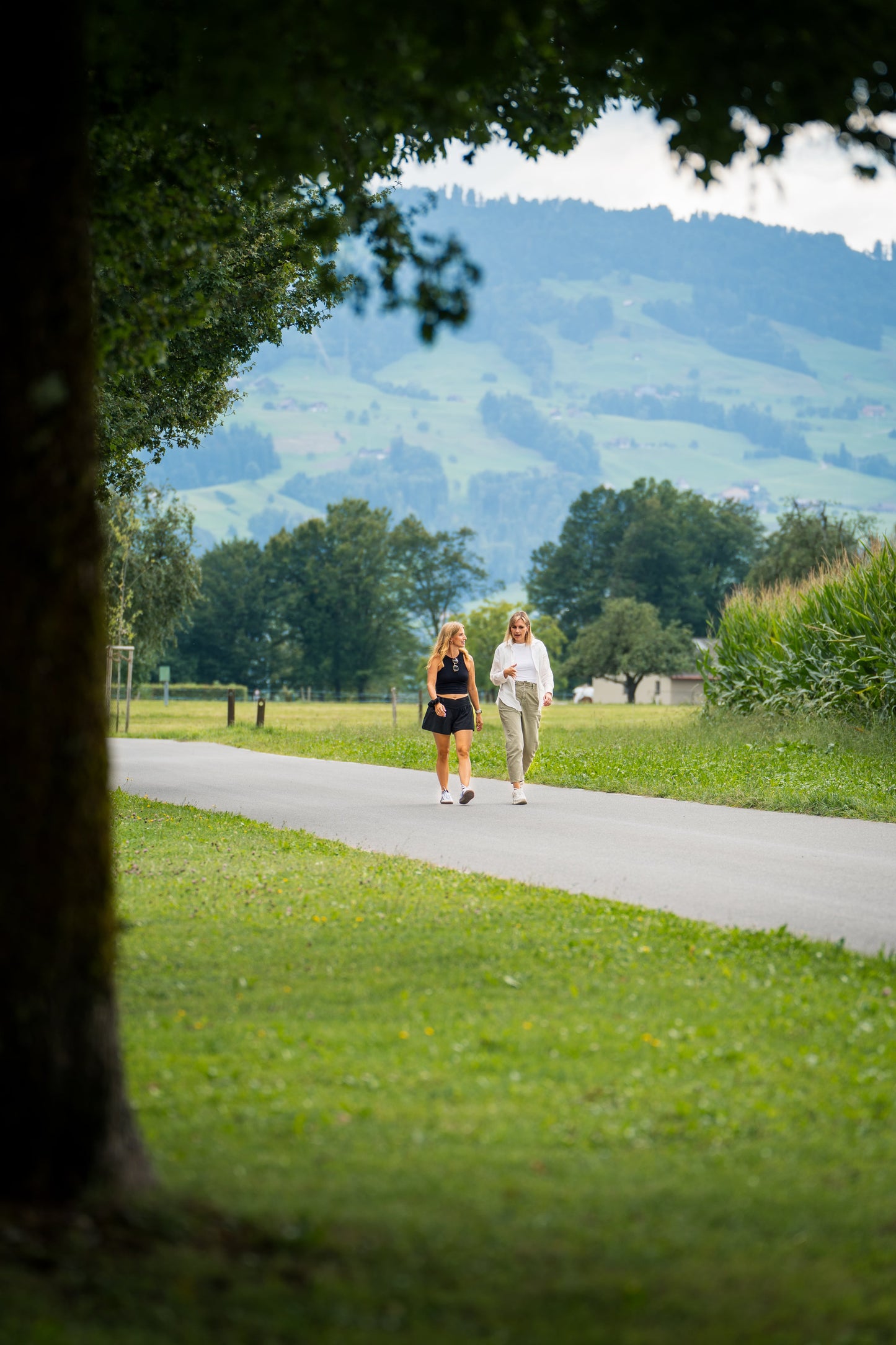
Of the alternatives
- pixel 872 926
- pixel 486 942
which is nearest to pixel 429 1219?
pixel 486 942

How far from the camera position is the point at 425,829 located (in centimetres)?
1310

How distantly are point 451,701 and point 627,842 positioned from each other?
13.0 ft

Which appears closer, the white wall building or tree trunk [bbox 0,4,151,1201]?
tree trunk [bbox 0,4,151,1201]

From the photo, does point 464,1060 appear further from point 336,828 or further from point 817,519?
point 817,519

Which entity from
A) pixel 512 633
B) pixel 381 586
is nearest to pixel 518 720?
pixel 512 633

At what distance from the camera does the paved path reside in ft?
29.4

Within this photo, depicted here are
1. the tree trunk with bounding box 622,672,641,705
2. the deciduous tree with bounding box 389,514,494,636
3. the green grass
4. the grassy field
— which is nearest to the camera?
the green grass

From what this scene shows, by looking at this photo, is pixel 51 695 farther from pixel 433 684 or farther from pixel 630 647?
pixel 630 647

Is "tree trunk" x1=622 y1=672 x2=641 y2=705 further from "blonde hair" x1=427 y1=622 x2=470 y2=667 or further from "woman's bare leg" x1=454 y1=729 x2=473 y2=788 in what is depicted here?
"blonde hair" x1=427 y1=622 x2=470 y2=667

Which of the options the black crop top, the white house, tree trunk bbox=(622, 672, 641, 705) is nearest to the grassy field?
the black crop top

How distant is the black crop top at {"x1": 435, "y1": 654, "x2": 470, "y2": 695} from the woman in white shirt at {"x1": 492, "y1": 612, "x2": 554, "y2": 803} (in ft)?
1.27

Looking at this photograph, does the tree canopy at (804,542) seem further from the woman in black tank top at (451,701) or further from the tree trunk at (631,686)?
the woman in black tank top at (451,701)

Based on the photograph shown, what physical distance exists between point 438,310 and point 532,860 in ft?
19.1

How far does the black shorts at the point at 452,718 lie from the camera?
15.3 meters
